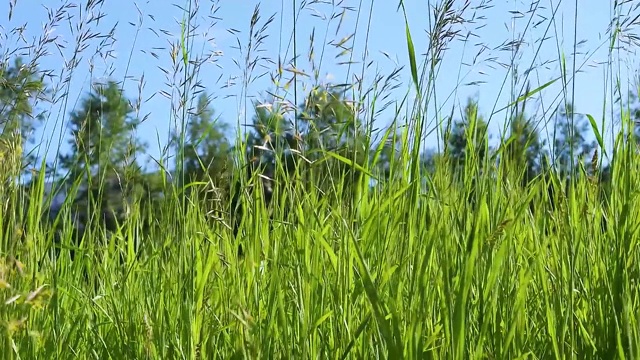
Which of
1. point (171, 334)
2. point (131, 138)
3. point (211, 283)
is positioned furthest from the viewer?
point (131, 138)

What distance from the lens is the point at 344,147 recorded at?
1.50 meters

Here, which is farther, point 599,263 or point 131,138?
point 131,138

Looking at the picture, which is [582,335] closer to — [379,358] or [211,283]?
[379,358]

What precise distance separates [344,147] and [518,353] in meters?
0.56

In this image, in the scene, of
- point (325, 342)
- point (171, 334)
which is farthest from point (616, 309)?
point (171, 334)

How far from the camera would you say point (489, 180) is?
1673 millimetres

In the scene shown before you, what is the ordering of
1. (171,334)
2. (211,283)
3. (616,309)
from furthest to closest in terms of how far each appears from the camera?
(211,283)
(171,334)
(616,309)

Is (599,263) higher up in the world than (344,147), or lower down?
lower down

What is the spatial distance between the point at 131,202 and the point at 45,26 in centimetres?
62

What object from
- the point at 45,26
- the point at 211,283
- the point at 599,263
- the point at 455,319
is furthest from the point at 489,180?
the point at 45,26

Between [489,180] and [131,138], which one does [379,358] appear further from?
[131,138]

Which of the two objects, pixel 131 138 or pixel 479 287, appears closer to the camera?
pixel 479 287

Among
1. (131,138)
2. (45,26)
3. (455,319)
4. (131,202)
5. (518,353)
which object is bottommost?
(518,353)

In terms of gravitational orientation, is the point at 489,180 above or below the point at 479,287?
above
